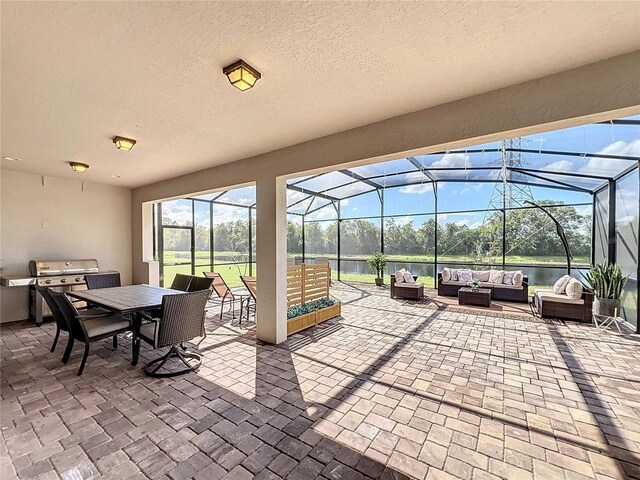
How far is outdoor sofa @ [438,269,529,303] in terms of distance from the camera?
6.66 m

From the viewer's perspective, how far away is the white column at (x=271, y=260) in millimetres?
3953

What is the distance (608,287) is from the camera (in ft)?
15.4

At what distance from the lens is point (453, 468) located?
1.79 m

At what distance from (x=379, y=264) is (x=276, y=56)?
7791mm

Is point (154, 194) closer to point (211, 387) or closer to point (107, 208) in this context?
point (107, 208)

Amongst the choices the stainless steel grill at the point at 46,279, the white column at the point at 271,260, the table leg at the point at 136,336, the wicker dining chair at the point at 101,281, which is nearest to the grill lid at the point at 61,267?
the stainless steel grill at the point at 46,279

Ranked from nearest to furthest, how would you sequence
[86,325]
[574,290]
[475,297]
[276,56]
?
[276,56] < [86,325] < [574,290] < [475,297]

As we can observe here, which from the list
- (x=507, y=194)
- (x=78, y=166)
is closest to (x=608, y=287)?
(x=507, y=194)

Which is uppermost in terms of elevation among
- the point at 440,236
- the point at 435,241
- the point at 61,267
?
the point at 440,236

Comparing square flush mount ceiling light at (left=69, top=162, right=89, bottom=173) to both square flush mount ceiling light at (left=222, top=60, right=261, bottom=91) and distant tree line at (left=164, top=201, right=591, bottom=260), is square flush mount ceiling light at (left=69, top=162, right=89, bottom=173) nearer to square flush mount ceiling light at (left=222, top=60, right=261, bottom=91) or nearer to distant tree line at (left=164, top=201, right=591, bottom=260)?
distant tree line at (left=164, top=201, right=591, bottom=260)

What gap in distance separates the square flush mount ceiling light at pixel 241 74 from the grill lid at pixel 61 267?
5424mm

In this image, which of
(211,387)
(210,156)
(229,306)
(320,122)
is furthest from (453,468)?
(229,306)

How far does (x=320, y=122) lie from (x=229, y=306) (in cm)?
476

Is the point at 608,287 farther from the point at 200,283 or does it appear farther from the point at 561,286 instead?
the point at 200,283
